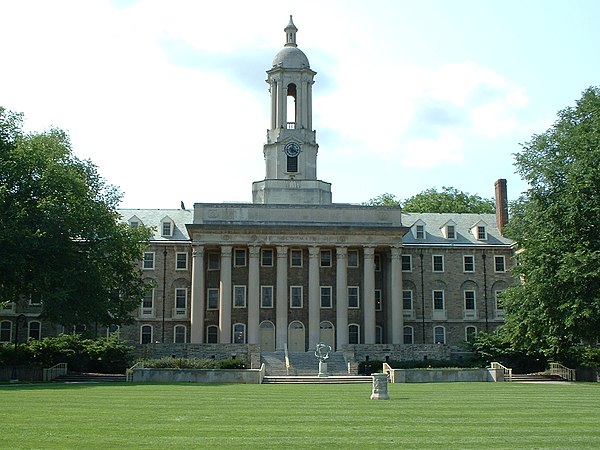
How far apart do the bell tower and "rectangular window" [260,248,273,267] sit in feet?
13.9

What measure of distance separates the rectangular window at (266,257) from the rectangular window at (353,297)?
705 centimetres

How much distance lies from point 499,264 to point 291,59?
25817mm

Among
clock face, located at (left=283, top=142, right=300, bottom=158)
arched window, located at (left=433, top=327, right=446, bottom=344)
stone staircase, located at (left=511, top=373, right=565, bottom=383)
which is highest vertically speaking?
clock face, located at (left=283, top=142, right=300, bottom=158)

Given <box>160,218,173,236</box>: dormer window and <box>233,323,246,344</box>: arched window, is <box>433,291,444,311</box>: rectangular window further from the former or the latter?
<box>160,218,173,236</box>: dormer window

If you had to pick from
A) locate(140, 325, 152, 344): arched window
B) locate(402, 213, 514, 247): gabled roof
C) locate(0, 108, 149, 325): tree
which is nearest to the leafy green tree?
locate(402, 213, 514, 247): gabled roof

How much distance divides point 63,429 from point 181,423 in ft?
8.94


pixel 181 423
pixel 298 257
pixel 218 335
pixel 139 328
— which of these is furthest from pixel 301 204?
pixel 181 423

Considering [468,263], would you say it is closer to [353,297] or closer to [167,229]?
[353,297]

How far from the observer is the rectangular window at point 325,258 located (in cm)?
6694

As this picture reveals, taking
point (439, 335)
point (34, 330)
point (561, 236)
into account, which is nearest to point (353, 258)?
point (439, 335)

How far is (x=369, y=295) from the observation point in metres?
64.1

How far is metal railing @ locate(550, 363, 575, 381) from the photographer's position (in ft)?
164

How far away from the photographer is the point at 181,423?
18.9 metres

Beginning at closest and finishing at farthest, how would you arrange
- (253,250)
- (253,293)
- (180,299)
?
(253,293), (253,250), (180,299)
